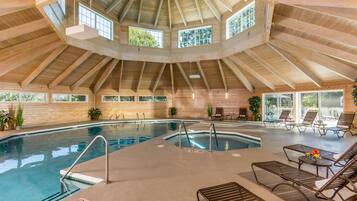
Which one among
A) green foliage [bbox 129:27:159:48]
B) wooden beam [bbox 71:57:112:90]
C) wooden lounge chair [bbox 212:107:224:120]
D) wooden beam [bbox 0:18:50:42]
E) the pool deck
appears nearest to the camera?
the pool deck

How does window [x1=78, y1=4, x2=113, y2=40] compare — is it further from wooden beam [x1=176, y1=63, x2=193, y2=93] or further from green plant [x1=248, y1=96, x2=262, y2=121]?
green plant [x1=248, y1=96, x2=262, y2=121]

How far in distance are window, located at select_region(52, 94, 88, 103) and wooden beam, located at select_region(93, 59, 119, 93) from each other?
3.10 ft

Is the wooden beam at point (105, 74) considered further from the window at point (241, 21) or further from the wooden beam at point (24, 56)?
the window at point (241, 21)

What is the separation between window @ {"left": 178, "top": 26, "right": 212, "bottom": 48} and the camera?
39.5ft

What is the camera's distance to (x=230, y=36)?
1092cm

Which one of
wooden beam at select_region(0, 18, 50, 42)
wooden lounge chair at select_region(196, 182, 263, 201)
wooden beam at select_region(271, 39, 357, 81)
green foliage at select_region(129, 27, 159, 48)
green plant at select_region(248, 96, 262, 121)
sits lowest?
wooden lounge chair at select_region(196, 182, 263, 201)

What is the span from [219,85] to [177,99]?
143 inches

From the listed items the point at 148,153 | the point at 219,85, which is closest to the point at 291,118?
the point at 219,85

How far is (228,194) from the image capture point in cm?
252

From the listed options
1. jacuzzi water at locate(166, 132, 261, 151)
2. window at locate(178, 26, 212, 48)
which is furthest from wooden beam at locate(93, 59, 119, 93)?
jacuzzi water at locate(166, 132, 261, 151)

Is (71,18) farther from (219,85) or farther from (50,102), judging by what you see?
(219,85)

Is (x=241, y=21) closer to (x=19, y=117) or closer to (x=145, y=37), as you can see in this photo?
(x=145, y=37)

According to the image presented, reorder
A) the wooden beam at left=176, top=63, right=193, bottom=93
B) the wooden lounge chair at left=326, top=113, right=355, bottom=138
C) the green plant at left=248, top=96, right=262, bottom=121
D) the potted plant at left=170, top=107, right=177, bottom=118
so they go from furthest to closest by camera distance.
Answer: the potted plant at left=170, top=107, right=177, bottom=118
the wooden beam at left=176, top=63, right=193, bottom=93
the green plant at left=248, top=96, right=262, bottom=121
the wooden lounge chair at left=326, top=113, right=355, bottom=138

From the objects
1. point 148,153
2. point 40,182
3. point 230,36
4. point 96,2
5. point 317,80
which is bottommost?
point 40,182
